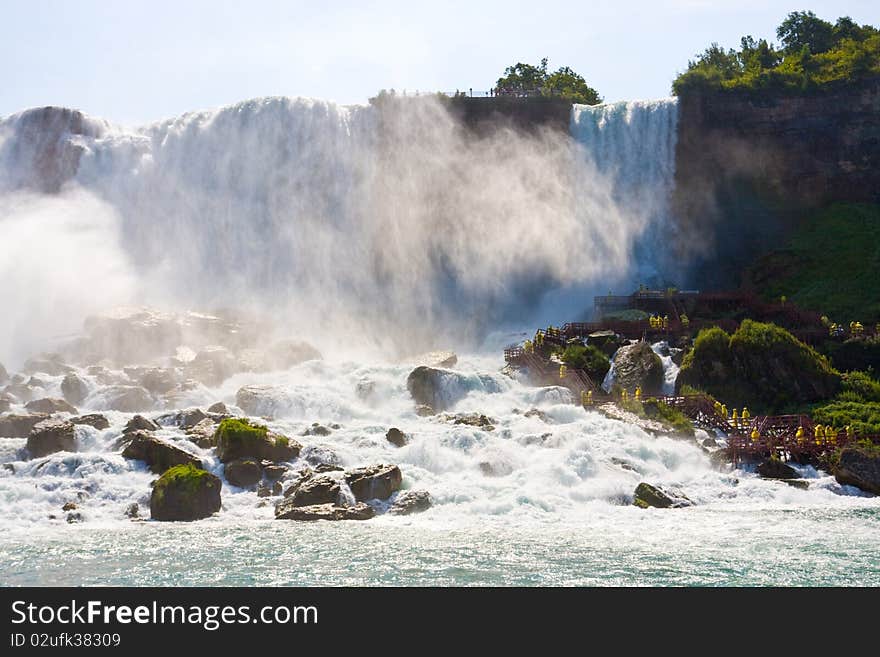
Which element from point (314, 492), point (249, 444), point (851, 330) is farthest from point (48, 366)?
point (851, 330)

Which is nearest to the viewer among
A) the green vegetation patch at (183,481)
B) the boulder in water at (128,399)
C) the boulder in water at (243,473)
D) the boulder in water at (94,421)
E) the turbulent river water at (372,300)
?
the turbulent river water at (372,300)

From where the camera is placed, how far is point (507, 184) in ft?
200

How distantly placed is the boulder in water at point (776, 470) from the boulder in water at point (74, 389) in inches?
1017

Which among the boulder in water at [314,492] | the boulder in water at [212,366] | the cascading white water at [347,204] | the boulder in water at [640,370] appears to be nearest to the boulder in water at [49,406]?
the boulder in water at [212,366]

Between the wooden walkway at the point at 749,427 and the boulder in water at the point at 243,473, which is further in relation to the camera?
the wooden walkway at the point at 749,427

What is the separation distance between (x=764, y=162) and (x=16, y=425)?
4503cm

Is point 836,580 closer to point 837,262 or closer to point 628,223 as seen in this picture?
point 837,262

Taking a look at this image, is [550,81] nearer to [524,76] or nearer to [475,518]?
[524,76]

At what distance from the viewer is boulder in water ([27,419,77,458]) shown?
3058 cm

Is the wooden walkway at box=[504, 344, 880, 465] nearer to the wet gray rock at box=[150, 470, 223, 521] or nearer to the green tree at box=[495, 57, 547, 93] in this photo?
the wet gray rock at box=[150, 470, 223, 521]

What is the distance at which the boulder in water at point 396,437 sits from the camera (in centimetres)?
3238

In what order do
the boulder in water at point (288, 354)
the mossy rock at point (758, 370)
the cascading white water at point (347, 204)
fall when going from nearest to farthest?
the mossy rock at point (758, 370)
the boulder in water at point (288, 354)
the cascading white water at point (347, 204)

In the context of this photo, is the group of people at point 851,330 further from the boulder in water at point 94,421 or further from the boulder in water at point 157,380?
the boulder in water at point 94,421
